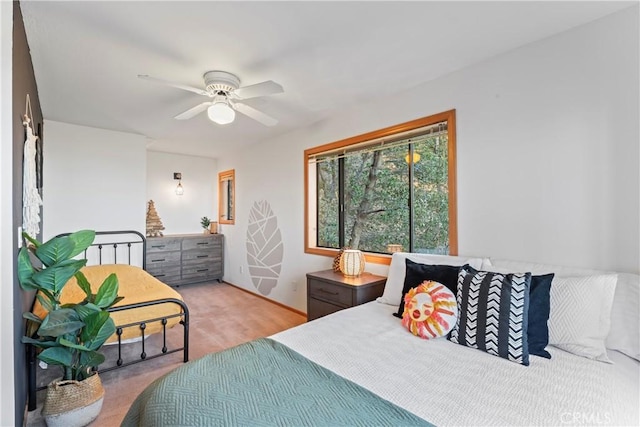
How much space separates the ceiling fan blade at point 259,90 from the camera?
6.91 ft

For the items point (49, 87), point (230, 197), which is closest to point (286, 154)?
point (230, 197)

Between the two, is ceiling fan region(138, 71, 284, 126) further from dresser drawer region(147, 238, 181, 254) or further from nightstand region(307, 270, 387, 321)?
dresser drawer region(147, 238, 181, 254)

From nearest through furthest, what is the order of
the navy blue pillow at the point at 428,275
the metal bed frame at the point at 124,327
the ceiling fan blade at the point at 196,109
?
the navy blue pillow at the point at 428,275, the metal bed frame at the point at 124,327, the ceiling fan blade at the point at 196,109

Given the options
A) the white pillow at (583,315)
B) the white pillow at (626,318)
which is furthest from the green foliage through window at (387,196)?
the white pillow at (626,318)

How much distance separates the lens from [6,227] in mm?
1320

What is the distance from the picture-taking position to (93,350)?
191 cm

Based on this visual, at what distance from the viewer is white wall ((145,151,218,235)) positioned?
5.54m

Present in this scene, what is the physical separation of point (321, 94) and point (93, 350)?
8.61 ft

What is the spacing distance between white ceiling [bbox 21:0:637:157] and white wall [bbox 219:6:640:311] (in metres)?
0.15

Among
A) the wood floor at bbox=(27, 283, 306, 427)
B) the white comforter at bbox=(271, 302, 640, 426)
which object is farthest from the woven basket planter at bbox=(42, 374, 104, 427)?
the white comforter at bbox=(271, 302, 640, 426)

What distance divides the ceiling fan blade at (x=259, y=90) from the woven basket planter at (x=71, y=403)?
2151 millimetres

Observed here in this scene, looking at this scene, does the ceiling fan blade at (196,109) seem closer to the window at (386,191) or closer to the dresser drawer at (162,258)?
the window at (386,191)

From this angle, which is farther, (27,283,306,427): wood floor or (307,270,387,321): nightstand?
(307,270,387,321): nightstand

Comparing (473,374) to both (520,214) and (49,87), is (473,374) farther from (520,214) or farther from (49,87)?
(49,87)
